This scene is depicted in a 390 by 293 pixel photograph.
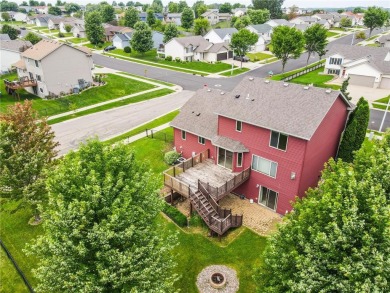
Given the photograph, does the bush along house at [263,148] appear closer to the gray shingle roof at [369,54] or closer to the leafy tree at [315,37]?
the gray shingle roof at [369,54]

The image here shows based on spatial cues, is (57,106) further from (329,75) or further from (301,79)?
(329,75)

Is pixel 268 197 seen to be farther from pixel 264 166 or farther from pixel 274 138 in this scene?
pixel 274 138

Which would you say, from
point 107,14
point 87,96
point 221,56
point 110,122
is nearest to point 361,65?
point 221,56

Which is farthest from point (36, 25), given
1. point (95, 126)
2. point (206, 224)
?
point (206, 224)

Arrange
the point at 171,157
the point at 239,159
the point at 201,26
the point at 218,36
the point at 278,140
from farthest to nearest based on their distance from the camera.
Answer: the point at 201,26 < the point at 218,36 < the point at 171,157 < the point at 239,159 < the point at 278,140

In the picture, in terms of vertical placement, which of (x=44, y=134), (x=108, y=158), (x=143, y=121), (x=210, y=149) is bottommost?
(x=143, y=121)

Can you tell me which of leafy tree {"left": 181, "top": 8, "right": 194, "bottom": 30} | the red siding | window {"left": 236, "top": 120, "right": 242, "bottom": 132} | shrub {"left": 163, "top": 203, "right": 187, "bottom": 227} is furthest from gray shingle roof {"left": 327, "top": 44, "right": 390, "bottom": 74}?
leafy tree {"left": 181, "top": 8, "right": 194, "bottom": 30}
